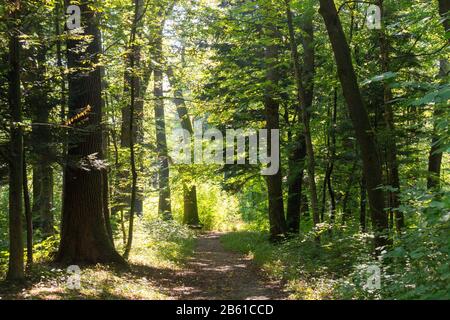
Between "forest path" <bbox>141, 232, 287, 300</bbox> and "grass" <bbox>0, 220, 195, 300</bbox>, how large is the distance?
0.34m

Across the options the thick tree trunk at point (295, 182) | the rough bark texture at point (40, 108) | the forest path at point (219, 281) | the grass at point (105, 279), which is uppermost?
the rough bark texture at point (40, 108)

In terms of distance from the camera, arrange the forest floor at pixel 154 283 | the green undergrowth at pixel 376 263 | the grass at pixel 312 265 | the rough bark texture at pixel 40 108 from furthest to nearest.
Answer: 1. the rough bark texture at pixel 40 108
2. the grass at pixel 312 265
3. the forest floor at pixel 154 283
4. the green undergrowth at pixel 376 263

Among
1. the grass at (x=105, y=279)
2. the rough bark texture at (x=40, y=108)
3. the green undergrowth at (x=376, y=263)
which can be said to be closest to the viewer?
the green undergrowth at (x=376, y=263)

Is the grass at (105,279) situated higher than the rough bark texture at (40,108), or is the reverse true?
the rough bark texture at (40,108)

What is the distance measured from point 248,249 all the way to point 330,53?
25.8 ft

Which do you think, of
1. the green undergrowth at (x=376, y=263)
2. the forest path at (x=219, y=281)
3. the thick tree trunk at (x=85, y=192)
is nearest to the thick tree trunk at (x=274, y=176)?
the forest path at (x=219, y=281)

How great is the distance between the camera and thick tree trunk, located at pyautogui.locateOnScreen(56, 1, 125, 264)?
10.1m

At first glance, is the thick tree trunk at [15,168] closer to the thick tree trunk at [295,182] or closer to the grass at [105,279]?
the grass at [105,279]

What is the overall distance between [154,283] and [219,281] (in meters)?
1.72

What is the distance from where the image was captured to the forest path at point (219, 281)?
8.98 m

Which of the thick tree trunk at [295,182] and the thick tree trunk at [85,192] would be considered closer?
the thick tree trunk at [85,192]

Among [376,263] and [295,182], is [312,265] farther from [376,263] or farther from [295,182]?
[295,182]

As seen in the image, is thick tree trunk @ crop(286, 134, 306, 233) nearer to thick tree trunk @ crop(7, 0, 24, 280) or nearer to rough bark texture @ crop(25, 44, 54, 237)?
rough bark texture @ crop(25, 44, 54, 237)

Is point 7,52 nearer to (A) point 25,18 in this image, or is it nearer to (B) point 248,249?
Answer: (A) point 25,18
